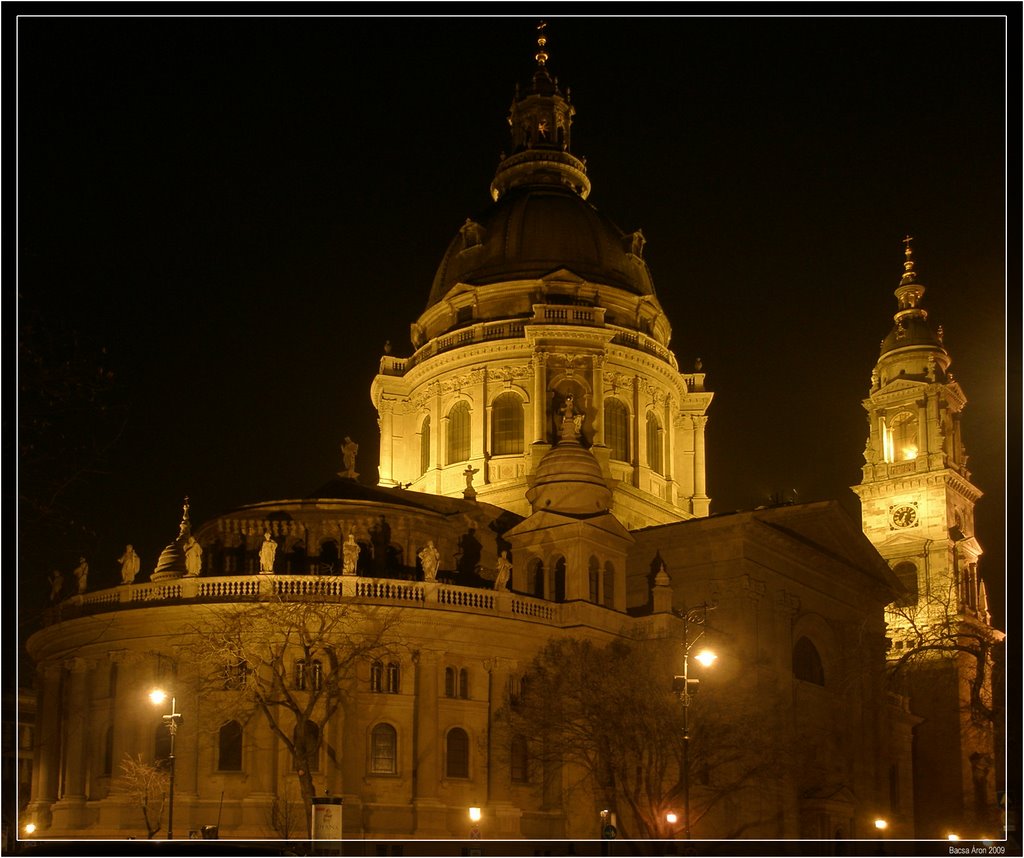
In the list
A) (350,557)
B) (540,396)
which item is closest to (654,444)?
(540,396)

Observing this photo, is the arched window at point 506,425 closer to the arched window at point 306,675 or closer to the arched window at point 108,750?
the arched window at point 306,675

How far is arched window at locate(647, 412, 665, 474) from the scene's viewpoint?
87375 mm

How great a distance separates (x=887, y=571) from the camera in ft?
263

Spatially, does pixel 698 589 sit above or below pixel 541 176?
below

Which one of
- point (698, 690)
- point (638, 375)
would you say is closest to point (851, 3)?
point (698, 690)

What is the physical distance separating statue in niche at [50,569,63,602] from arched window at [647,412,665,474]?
3424cm

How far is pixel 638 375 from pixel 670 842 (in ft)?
Answer: 124

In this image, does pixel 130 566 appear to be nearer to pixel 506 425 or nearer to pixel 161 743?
pixel 161 743

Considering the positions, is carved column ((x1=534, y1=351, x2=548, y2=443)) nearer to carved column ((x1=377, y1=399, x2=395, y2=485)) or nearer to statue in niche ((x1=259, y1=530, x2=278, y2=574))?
carved column ((x1=377, y1=399, x2=395, y2=485))

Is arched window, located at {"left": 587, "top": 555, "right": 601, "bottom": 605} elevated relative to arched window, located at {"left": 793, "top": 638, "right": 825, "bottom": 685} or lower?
elevated

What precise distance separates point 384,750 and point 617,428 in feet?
106

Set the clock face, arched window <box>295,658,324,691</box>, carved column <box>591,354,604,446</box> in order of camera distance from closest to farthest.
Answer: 1. arched window <box>295,658,324,691</box>
2. carved column <box>591,354,604,446</box>
3. the clock face

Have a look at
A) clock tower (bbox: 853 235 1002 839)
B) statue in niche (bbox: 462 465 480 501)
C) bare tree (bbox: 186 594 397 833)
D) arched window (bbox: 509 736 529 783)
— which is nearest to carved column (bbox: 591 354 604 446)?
statue in niche (bbox: 462 465 480 501)

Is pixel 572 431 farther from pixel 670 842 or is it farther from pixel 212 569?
pixel 670 842
